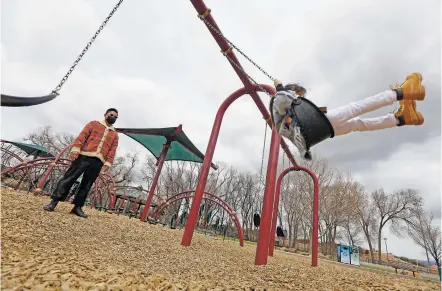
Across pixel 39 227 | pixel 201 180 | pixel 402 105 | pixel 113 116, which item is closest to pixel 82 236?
pixel 39 227

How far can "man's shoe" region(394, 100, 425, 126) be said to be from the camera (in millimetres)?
2482

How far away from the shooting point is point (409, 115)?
249 centimetres

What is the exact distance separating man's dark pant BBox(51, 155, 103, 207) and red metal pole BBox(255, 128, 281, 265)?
2.55 meters

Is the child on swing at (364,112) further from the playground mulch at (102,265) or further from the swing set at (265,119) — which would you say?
the playground mulch at (102,265)

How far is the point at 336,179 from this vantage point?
2100cm

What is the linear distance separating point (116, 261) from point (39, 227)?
1.11 m

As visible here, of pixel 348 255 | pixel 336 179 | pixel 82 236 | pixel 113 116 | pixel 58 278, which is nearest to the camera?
pixel 58 278

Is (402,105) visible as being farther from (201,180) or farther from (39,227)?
(39,227)

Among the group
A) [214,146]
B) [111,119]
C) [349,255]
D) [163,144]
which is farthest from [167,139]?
[349,255]

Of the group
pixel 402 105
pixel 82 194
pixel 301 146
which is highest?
pixel 402 105

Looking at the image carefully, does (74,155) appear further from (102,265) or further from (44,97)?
(102,265)

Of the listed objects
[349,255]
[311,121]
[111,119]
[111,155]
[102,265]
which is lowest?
[102,265]

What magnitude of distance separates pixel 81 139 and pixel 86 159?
310 mm

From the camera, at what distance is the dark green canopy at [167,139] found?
6.52 meters
